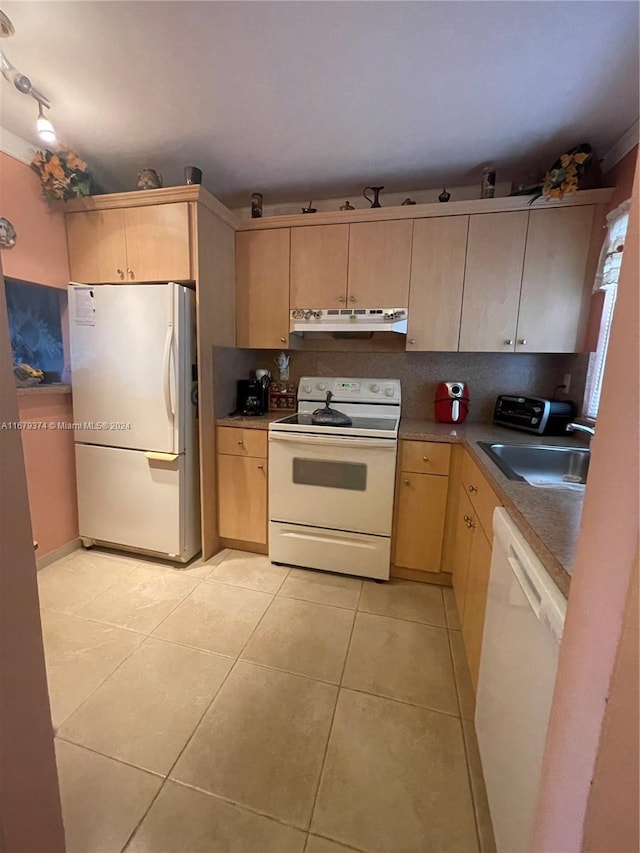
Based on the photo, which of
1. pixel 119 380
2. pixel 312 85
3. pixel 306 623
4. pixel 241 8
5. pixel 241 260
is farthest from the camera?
pixel 241 260

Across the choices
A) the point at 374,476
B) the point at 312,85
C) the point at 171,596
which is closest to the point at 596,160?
the point at 312,85

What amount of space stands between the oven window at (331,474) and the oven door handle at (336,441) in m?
0.11

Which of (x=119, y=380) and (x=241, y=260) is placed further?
(x=241, y=260)

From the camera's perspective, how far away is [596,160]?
1912 mm

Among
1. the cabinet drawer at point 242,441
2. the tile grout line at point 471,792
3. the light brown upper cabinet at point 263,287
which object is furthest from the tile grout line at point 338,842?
the light brown upper cabinet at point 263,287

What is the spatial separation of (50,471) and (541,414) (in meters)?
3.00

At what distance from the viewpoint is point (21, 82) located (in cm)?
151

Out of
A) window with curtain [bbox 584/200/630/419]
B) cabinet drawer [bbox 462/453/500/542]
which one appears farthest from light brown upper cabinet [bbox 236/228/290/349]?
window with curtain [bbox 584/200/630/419]

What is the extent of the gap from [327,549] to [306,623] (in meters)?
0.48

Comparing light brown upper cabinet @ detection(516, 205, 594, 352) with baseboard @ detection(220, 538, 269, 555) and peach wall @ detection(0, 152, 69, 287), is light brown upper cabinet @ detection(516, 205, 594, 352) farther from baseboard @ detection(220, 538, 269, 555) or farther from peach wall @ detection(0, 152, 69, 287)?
peach wall @ detection(0, 152, 69, 287)

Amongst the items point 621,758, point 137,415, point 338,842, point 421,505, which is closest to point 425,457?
point 421,505

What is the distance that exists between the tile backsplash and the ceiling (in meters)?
1.11

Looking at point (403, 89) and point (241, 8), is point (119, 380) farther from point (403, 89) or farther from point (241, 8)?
point (403, 89)

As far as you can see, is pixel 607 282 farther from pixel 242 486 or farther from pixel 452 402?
pixel 242 486
